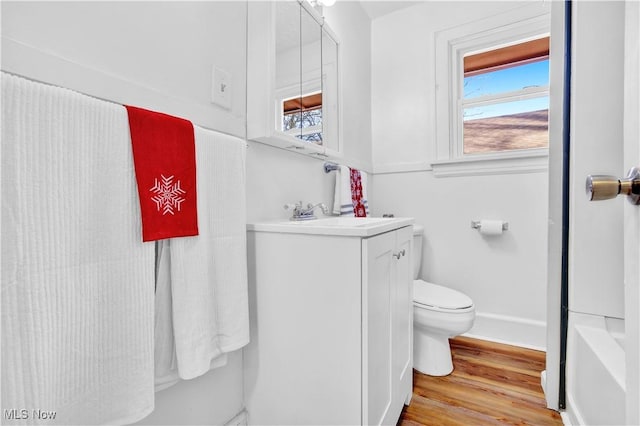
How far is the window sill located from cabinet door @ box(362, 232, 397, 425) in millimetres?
1219

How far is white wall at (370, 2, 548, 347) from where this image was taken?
1.84 metres

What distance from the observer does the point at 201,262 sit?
2.60ft

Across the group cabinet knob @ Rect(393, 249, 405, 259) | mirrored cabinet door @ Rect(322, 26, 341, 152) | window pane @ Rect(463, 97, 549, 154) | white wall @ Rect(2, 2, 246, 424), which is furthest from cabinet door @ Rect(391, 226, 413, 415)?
window pane @ Rect(463, 97, 549, 154)

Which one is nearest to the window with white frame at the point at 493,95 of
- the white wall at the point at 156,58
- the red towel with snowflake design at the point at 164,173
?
the white wall at the point at 156,58

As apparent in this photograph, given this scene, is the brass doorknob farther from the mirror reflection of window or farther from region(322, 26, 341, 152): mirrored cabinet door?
region(322, 26, 341, 152): mirrored cabinet door

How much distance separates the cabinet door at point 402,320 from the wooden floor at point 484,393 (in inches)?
4.7

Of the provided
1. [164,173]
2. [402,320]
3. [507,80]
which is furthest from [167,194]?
[507,80]

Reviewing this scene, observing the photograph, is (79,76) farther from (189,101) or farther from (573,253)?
(573,253)

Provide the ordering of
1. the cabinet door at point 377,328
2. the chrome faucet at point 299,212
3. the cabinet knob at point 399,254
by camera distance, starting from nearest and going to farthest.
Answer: the cabinet door at point 377,328 < the cabinet knob at point 399,254 < the chrome faucet at point 299,212

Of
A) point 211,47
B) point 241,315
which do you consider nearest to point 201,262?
point 241,315

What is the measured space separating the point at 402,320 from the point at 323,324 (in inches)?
18.5

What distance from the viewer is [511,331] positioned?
1.88 m

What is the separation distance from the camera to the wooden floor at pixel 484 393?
1232mm
